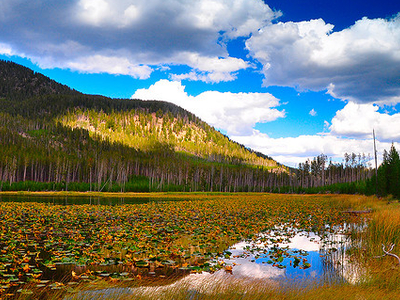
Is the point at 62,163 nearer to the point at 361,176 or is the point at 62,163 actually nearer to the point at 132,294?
the point at 132,294

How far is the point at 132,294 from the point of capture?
25.4 ft

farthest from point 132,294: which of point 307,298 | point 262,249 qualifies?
point 262,249

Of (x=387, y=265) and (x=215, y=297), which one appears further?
(x=387, y=265)

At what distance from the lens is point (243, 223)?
83.4 feet

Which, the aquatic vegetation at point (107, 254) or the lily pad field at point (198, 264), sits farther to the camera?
the aquatic vegetation at point (107, 254)

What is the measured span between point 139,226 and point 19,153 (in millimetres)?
142327

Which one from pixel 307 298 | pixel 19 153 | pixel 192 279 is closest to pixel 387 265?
pixel 307 298

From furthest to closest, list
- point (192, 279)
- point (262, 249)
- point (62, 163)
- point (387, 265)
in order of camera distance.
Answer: point (62, 163) → point (262, 249) → point (387, 265) → point (192, 279)

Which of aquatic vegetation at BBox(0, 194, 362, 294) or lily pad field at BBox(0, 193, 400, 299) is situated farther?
aquatic vegetation at BBox(0, 194, 362, 294)

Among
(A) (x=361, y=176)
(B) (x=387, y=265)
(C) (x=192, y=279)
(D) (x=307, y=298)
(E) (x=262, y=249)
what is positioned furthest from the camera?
(A) (x=361, y=176)

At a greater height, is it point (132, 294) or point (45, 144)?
point (45, 144)

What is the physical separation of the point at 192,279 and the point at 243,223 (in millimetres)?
15709

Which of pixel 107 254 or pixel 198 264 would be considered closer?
pixel 198 264

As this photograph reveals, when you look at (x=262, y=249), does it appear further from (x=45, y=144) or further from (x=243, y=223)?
(x=45, y=144)
